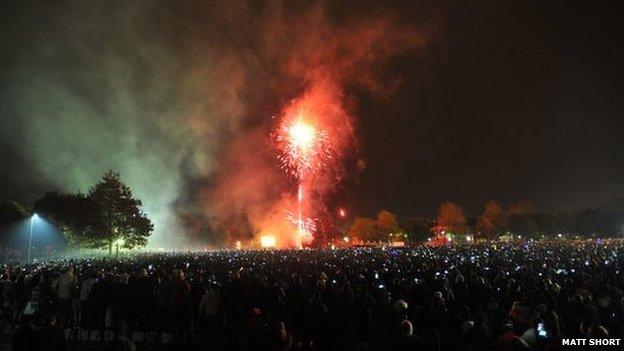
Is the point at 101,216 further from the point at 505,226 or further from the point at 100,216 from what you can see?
the point at 505,226

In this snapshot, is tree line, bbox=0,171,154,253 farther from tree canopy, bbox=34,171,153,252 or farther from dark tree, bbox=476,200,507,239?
dark tree, bbox=476,200,507,239

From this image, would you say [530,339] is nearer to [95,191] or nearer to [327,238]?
[95,191]

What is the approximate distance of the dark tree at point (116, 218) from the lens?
6062cm

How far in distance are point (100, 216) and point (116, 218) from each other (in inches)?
84.7

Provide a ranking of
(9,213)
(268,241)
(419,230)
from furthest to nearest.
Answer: (419,230) < (268,241) < (9,213)

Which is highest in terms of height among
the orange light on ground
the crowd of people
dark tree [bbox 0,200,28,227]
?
dark tree [bbox 0,200,28,227]

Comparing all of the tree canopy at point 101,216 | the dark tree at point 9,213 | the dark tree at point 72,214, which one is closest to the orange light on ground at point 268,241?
the tree canopy at point 101,216

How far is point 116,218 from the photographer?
62.2 m

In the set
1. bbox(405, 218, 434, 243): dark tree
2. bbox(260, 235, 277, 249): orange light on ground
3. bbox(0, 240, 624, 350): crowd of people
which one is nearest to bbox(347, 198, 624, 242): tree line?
bbox(405, 218, 434, 243): dark tree

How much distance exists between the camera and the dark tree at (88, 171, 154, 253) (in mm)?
60625

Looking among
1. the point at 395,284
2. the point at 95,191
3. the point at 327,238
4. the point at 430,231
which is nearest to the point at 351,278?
the point at 395,284

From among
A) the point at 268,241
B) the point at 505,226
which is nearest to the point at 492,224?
the point at 505,226

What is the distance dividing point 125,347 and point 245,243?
110817mm

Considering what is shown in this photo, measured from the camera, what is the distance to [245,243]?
115938 mm
